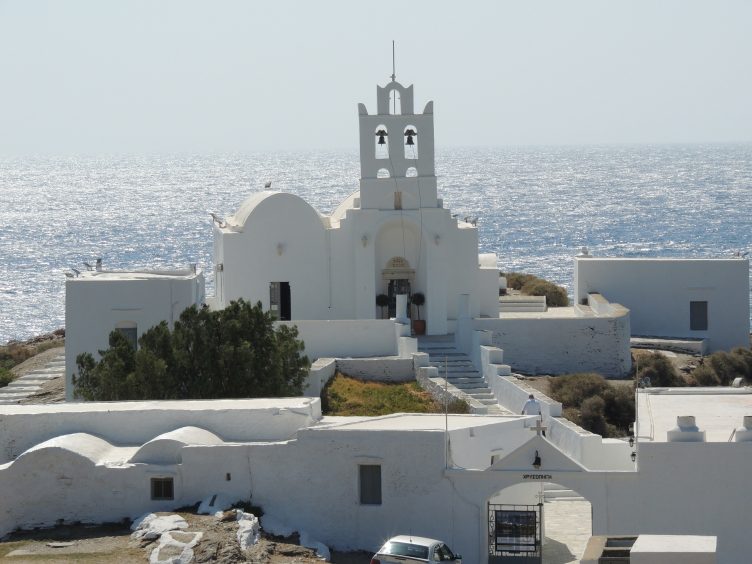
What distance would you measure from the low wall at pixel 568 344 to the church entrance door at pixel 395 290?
304 cm

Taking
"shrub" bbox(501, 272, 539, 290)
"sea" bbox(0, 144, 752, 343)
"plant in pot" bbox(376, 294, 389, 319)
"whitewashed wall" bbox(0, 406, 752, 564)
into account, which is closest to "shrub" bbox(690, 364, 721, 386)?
"plant in pot" bbox(376, 294, 389, 319)

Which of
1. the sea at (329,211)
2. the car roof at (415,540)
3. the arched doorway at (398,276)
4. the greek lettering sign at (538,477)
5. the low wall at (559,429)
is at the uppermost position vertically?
the sea at (329,211)

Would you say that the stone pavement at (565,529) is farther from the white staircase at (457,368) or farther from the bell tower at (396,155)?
the bell tower at (396,155)

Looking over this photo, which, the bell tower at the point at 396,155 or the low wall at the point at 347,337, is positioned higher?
the bell tower at the point at 396,155

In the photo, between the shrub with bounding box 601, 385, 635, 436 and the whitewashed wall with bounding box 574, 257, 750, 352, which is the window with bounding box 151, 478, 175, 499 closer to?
the shrub with bounding box 601, 385, 635, 436

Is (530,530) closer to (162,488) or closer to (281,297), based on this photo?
(162,488)

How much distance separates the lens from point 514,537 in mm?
31406

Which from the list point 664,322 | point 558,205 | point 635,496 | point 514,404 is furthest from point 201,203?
point 635,496

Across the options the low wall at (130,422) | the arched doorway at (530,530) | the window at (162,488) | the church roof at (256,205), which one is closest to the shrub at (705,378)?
the church roof at (256,205)

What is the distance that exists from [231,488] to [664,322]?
25.5 m

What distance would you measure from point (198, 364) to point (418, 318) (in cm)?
1262

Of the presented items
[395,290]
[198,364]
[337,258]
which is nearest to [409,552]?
[198,364]

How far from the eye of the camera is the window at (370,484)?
32125mm

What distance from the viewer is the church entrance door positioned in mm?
50562
